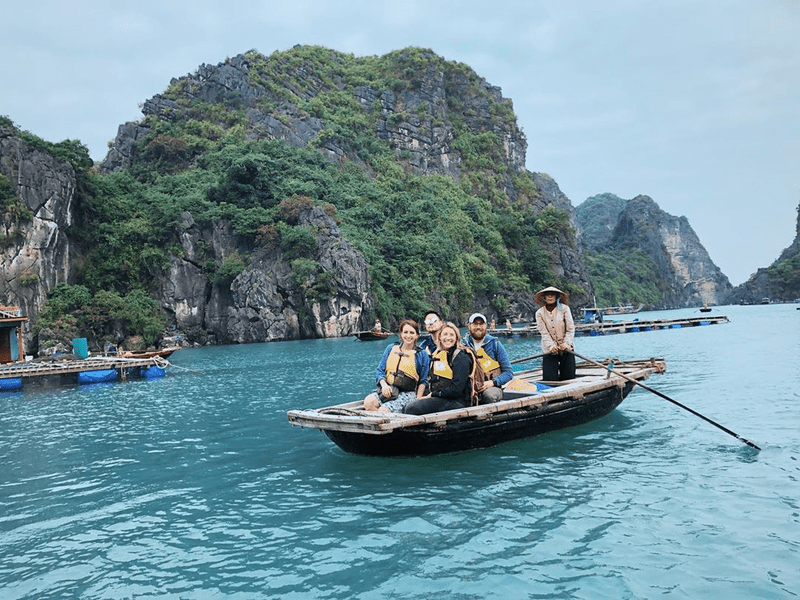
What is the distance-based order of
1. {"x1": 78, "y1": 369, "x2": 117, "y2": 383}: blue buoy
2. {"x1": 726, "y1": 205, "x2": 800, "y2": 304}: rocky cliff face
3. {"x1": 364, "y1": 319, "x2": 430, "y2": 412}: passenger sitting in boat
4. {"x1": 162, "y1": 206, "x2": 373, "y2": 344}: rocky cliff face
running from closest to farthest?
{"x1": 364, "y1": 319, "x2": 430, "y2": 412}: passenger sitting in boat → {"x1": 78, "y1": 369, "x2": 117, "y2": 383}: blue buoy → {"x1": 162, "y1": 206, "x2": 373, "y2": 344}: rocky cliff face → {"x1": 726, "y1": 205, "x2": 800, "y2": 304}: rocky cliff face

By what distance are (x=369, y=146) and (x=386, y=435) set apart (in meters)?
79.6

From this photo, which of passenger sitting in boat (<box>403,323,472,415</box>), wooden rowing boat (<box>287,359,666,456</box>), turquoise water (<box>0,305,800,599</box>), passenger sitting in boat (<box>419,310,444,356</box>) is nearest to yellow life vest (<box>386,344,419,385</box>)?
passenger sitting in boat (<box>419,310,444,356</box>)

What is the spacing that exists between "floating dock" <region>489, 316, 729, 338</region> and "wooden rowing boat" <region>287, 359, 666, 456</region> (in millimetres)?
35589

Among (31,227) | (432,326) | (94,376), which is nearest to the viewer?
(432,326)

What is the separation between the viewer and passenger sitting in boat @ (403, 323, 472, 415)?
911cm

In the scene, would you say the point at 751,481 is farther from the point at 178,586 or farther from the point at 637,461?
the point at 178,586

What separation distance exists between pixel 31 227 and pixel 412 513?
48103 mm

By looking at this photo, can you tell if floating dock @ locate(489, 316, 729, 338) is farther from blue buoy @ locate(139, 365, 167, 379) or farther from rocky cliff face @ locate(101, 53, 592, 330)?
blue buoy @ locate(139, 365, 167, 379)

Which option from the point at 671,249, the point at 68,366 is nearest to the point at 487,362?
the point at 68,366

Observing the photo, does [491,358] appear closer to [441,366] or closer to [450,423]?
[441,366]

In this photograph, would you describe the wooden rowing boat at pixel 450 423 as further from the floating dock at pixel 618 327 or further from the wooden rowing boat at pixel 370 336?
the wooden rowing boat at pixel 370 336

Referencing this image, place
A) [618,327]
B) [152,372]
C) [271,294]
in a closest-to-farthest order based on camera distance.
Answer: [152,372] → [618,327] → [271,294]

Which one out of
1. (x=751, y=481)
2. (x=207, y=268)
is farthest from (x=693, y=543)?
(x=207, y=268)

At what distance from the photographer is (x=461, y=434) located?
9141 millimetres
